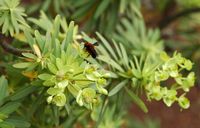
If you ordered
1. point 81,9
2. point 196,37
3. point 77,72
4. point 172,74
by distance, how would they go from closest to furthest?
point 77,72 → point 172,74 → point 81,9 → point 196,37

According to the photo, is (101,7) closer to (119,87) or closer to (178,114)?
(119,87)

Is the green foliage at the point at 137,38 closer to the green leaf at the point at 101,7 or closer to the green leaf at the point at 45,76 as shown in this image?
the green leaf at the point at 101,7

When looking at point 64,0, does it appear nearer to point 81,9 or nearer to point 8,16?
point 81,9

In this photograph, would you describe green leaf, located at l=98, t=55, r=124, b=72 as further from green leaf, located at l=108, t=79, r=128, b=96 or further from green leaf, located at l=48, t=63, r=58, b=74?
green leaf, located at l=48, t=63, r=58, b=74

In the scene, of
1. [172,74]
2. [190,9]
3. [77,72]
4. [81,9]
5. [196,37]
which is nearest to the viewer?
[77,72]

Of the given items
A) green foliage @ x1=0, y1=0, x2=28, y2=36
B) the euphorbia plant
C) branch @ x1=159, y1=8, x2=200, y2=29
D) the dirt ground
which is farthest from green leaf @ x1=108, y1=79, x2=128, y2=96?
the dirt ground

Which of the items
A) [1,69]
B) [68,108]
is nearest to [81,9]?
[1,69]

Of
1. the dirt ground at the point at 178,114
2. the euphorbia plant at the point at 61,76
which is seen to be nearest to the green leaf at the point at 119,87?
the euphorbia plant at the point at 61,76
